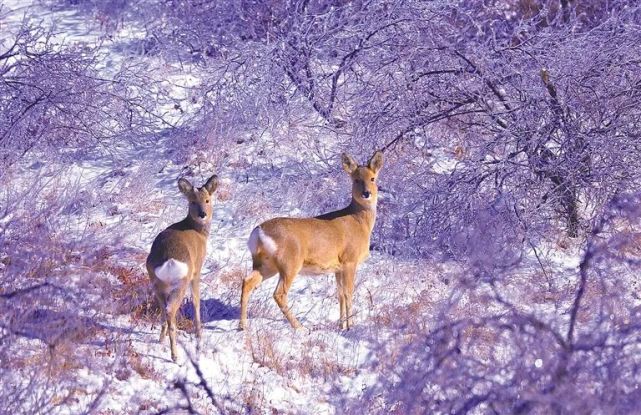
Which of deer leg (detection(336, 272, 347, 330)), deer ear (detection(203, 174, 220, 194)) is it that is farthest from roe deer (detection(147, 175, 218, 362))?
deer leg (detection(336, 272, 347, 330))

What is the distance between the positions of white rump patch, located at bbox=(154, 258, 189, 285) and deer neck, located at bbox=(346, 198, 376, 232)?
8.10 ft

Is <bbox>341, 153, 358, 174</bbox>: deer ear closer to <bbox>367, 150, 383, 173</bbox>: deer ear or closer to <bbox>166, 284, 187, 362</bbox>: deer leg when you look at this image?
<bbox>367, 150, 383, 173</bbox>: deer ear

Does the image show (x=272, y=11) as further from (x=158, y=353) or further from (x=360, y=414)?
(x=360, y=414)

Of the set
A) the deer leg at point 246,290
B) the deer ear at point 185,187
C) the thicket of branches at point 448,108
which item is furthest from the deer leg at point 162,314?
the thicket of branches at point 448,108

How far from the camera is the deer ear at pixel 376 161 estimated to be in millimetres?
10125

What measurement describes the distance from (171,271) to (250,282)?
117 cm

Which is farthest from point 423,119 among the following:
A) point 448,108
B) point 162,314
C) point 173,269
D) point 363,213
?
point 173,269

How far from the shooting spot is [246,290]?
8992mm

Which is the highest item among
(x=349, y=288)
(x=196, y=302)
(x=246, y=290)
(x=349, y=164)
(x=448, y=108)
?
(x=448, y=108)

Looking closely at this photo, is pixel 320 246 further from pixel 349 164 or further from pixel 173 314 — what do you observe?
pixel 173 314

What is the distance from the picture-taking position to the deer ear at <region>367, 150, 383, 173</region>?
33.2ft

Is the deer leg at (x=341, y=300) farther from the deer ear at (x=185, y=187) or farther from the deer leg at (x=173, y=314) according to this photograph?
the deer leg at (x=173, y=314)

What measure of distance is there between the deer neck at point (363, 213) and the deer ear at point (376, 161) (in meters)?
0.39

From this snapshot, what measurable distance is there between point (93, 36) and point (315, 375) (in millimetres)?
10647
